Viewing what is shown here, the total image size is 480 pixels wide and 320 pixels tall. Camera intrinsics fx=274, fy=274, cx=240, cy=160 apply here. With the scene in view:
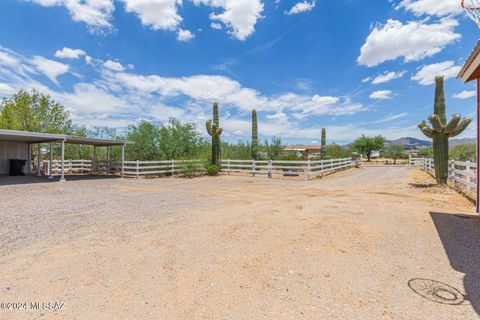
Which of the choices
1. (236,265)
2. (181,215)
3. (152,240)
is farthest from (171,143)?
(236,265)

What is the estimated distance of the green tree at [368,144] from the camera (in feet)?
148

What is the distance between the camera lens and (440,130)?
33.2 ft

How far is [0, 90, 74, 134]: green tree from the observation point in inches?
769

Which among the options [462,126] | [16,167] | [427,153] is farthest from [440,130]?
[427,153]

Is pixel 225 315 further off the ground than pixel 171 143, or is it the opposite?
pixel 171 143

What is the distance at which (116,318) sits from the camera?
2.24 metres

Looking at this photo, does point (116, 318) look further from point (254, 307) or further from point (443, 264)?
point (443, 264)

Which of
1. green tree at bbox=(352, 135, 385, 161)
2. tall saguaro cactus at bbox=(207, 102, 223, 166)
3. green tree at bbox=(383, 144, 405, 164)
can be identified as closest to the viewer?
tall saguaro cactus at bbox=(207, 102, 223, 166)

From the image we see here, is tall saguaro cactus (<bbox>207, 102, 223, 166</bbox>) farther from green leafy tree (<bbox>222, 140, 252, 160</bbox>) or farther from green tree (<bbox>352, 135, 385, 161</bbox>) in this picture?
green tree (<bbox>352, 135, 385, 161</bbox>)

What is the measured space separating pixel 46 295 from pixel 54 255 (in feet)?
3.81

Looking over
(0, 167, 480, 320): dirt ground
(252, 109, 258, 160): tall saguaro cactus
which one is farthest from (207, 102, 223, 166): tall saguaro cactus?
(0, 167, 480, 320): dirt ground

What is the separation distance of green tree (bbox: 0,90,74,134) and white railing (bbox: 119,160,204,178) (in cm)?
942

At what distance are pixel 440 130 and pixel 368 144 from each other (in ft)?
123

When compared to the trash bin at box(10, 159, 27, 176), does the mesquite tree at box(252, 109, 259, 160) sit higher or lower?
higher
